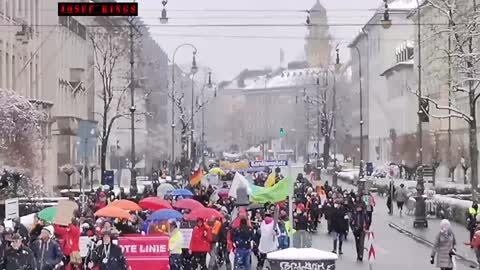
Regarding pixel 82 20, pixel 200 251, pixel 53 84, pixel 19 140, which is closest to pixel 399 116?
pixel 82 20

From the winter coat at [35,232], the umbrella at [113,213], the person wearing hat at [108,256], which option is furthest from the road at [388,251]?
the person wearing hat at [108,256]

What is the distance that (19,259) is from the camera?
699 inches

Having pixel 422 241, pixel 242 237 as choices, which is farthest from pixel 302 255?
pixel 422 241

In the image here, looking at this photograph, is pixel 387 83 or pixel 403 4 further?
pixel 387 83

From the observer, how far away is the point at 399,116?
121812 mm

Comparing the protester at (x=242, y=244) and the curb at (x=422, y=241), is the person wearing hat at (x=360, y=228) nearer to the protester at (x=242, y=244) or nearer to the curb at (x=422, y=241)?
the curb at (x=422, y=241)

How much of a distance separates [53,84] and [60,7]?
45.2 m

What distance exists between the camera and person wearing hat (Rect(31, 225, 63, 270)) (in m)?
19.3

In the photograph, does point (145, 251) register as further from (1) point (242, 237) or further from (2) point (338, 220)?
(2) point (338, 220)

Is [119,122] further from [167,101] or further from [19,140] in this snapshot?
[19,140]

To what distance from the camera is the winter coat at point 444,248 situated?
73.7 ft

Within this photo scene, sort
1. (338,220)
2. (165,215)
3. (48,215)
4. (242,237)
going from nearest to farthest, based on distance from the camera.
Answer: (242,237)
(48,215)
(165,215)
(338,220)

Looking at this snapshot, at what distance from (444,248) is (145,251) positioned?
6427mm

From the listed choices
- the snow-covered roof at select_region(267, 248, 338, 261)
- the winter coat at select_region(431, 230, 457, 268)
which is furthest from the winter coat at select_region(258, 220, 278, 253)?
the snow-covered roof at select_region(267, 248, 338, 261)
